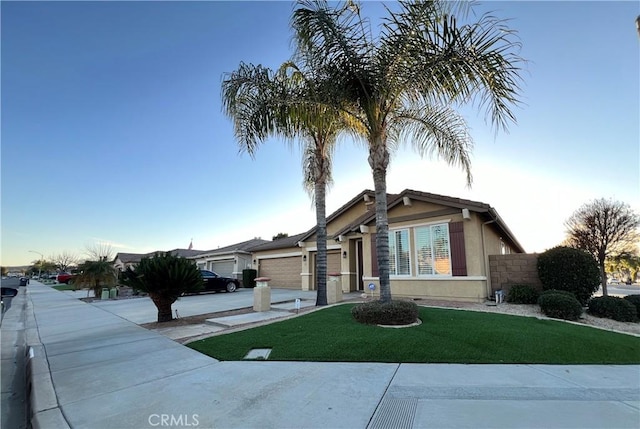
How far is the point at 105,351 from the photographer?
6.36 metres

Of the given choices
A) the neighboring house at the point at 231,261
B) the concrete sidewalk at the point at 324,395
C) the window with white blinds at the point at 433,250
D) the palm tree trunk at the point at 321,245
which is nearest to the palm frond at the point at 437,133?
the window with white blinds at the point at 433,250

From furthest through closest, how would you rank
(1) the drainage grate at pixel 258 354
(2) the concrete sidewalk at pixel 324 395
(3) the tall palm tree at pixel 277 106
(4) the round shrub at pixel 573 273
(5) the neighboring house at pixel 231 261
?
1. (5) the neighboring house at pixel 231 261
2. (4) the round shrub at pixel 573 273
3. (3) the tall palm tree at pixel 277 106
4. (1) the drainage grate at pixel 258 354
5. (2) the concrete sidewalk at pixel 324 395

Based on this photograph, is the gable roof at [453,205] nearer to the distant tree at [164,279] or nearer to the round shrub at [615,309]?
the round shrub at [615,309]

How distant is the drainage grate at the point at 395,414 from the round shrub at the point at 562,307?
271 inches

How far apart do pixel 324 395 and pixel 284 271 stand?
18.1 m

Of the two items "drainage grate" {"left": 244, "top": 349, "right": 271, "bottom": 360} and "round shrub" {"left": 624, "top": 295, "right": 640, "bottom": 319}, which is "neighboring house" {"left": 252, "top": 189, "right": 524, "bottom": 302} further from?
"drainage grate" {"left": 244, "top": 349, "right": 271, "bottom": 360}

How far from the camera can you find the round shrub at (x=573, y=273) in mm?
9367

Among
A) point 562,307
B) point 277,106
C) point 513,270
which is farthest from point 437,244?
point 277,106

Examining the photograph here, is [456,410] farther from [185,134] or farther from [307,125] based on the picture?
[185,134]

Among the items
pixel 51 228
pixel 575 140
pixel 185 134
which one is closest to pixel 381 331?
pixel 575 140

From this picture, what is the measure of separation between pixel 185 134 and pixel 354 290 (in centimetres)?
1140

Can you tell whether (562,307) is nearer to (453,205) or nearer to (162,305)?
(453,205)

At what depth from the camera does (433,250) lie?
1180 cm

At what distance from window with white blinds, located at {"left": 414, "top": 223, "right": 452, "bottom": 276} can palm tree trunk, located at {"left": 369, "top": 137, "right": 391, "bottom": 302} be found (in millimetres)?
4567
